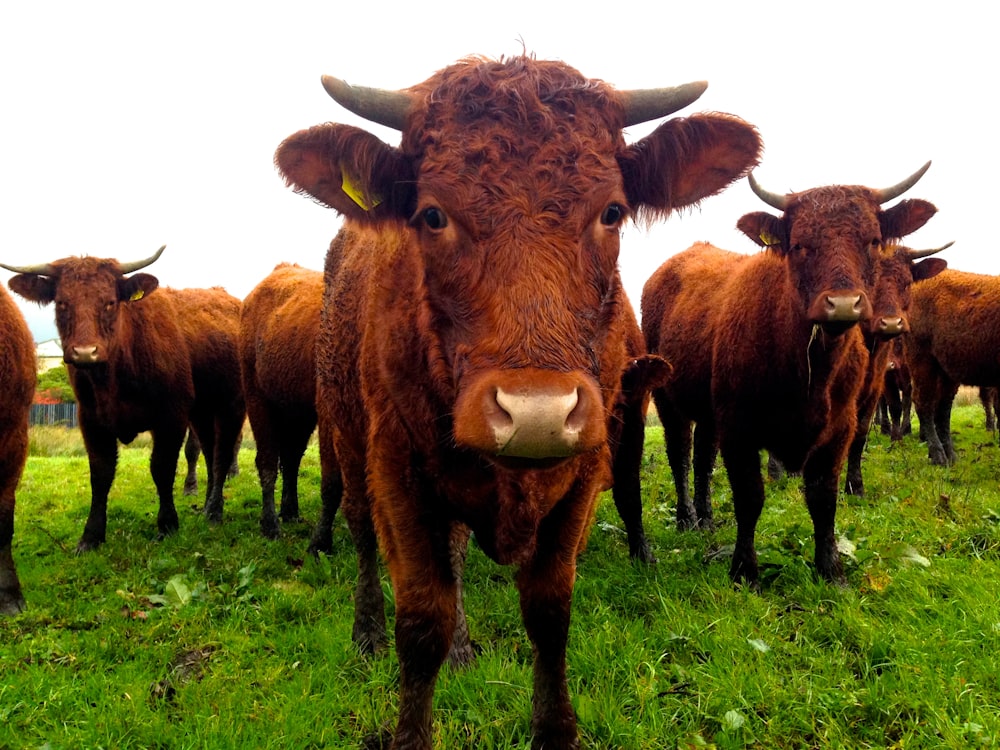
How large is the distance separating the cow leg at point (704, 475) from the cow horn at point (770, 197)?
2282mm

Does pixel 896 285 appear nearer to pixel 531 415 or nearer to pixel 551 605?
pixel 551 605

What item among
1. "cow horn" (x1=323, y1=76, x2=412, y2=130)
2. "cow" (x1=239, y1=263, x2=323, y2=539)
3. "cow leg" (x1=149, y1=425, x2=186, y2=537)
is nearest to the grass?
"cow leg" (x1=149, y1=425, x2=186, y2=537)

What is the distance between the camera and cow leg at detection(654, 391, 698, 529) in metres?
6.62

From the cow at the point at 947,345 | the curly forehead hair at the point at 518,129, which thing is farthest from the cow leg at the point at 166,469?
the cow at the point at 947,345

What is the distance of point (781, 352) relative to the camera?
4652 millimetres

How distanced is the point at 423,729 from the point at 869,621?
8.20 feet

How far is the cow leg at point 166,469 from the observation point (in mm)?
6910

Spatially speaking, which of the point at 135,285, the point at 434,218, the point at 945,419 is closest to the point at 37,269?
the point at 135,285

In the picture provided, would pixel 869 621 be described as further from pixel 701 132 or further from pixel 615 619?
pixel 701 132

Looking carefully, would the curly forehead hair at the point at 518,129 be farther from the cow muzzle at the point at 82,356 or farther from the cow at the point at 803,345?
the cow muzzle at the point at 82,356

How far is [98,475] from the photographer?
6.52 meters

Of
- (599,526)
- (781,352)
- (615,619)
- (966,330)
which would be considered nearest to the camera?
(615,619)

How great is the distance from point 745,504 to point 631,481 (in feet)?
3.06

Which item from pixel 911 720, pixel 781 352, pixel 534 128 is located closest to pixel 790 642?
pixel 911 720
